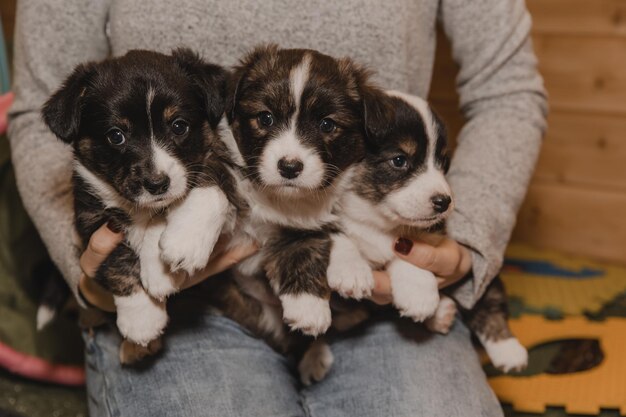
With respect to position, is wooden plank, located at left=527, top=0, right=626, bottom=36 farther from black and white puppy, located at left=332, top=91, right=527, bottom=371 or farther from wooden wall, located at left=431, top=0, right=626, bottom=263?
black and white puppy, located at left=332, top=91, right=527, bottom=371

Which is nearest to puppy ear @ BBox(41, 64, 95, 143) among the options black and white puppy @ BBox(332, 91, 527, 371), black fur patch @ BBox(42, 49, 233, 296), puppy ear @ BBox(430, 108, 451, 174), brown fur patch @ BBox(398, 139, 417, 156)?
black fur patch @ BBox(42, 49, 233, 296)

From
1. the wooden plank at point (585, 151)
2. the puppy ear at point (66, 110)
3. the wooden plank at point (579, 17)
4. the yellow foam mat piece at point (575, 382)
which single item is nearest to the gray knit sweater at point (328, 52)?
the puppy ear at point (66, 110)

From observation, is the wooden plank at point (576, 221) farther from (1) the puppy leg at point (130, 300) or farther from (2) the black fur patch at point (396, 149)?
(1) the puppy leg at point (130, 300)

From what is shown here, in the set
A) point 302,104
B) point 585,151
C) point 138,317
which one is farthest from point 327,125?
point 585,151

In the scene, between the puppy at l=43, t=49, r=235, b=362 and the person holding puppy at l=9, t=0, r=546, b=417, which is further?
the person holding puppy at l=9, t=0, r=546, b=417

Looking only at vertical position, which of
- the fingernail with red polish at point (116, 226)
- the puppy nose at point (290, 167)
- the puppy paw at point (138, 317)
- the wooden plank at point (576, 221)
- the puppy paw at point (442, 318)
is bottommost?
the wooden plank at point (576, 221)

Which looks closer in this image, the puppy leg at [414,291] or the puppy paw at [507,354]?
the puppy leg at [414,291]

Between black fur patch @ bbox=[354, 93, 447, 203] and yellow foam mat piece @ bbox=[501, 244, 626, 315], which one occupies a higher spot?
black fur patch @ bbox=[354, 93, 447, 203]
